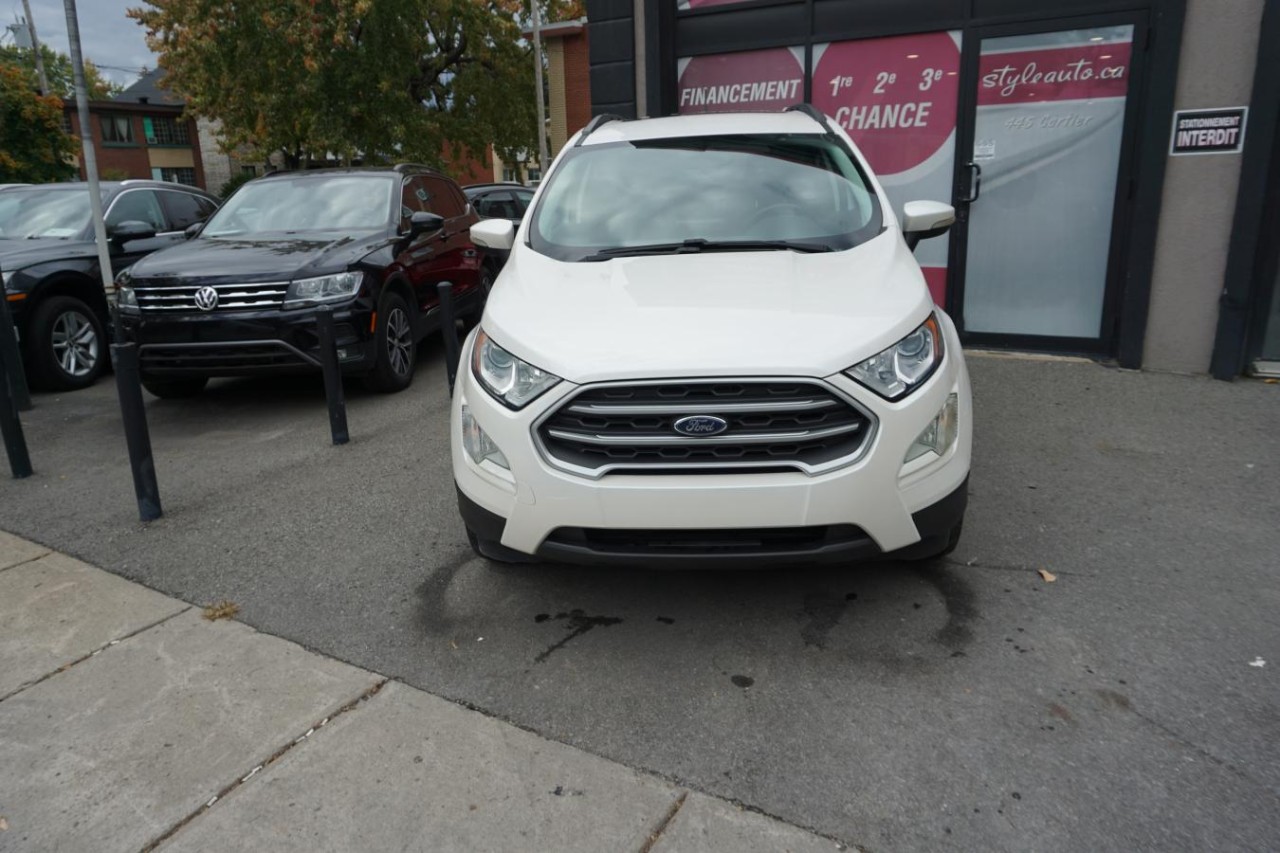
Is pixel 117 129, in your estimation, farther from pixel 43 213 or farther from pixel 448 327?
pixel 448 327

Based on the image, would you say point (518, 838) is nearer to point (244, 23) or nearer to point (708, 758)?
point (708, 758)

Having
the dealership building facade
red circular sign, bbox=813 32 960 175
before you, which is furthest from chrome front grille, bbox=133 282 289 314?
red circular sign, bbox=813 32 960 175

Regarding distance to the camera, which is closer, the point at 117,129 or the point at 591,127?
the point at 591,127

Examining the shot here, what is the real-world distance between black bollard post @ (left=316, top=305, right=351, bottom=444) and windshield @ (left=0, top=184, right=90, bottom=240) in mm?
4227

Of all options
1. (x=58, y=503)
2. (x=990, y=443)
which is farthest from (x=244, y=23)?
(x=990, y=443)

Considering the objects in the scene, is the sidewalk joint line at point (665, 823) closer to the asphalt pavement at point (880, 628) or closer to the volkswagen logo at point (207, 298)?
the asphalt pavement at point (880, 628)

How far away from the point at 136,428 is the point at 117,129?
53352mm

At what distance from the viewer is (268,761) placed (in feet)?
8.84

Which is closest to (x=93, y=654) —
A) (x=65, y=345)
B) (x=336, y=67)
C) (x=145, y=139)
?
(x=65, y=345)

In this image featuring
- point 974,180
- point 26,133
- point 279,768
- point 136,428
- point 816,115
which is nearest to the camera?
point 279,768

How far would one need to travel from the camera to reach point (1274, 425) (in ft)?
18.0

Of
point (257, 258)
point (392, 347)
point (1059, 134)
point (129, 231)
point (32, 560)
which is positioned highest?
point (1059, 134)

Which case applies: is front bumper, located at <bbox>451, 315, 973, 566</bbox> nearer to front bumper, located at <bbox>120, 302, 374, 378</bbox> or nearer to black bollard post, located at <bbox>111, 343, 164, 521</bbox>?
black bollard post, located at <bbox>111, 343, 164, 521</bbox>

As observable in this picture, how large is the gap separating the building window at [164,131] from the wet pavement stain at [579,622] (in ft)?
184
